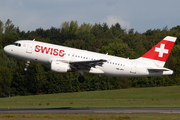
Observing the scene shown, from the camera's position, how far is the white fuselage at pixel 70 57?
42.9 m

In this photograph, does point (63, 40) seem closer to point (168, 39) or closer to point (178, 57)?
point (178, 57)

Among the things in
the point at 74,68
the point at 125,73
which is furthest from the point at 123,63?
the point at 74,68

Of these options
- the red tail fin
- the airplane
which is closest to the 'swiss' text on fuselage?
the airplane

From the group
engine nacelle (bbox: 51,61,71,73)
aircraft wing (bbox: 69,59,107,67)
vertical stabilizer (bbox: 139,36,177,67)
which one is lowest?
engine nacelle (bbox: 51,61,71,73)

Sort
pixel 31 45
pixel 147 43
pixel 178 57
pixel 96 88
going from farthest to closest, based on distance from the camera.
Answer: pixel 147 43 → pixel 178 57 → pixel 96 88 → pixel 31 45

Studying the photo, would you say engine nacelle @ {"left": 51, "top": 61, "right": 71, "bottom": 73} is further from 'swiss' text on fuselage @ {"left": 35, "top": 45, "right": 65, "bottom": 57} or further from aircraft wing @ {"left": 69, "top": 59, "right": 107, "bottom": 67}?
'swiss' text on fuselage @ {"left": 35, "top": 45, "right": 65, "bottom": 57}

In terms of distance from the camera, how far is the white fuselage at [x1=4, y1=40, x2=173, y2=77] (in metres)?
42.9

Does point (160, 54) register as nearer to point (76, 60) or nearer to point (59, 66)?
point (76, 60)

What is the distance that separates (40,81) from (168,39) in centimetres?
6589

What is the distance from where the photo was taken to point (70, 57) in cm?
4316

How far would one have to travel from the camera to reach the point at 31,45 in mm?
43344

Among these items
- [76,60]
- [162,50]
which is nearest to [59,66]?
[76,60]

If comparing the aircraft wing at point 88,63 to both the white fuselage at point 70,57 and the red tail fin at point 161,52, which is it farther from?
the red tail fin at point 161,52

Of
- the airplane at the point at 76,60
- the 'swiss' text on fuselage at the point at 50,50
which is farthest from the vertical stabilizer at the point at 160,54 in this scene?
the 'swiss' text on fuselage at the point at 50,50
